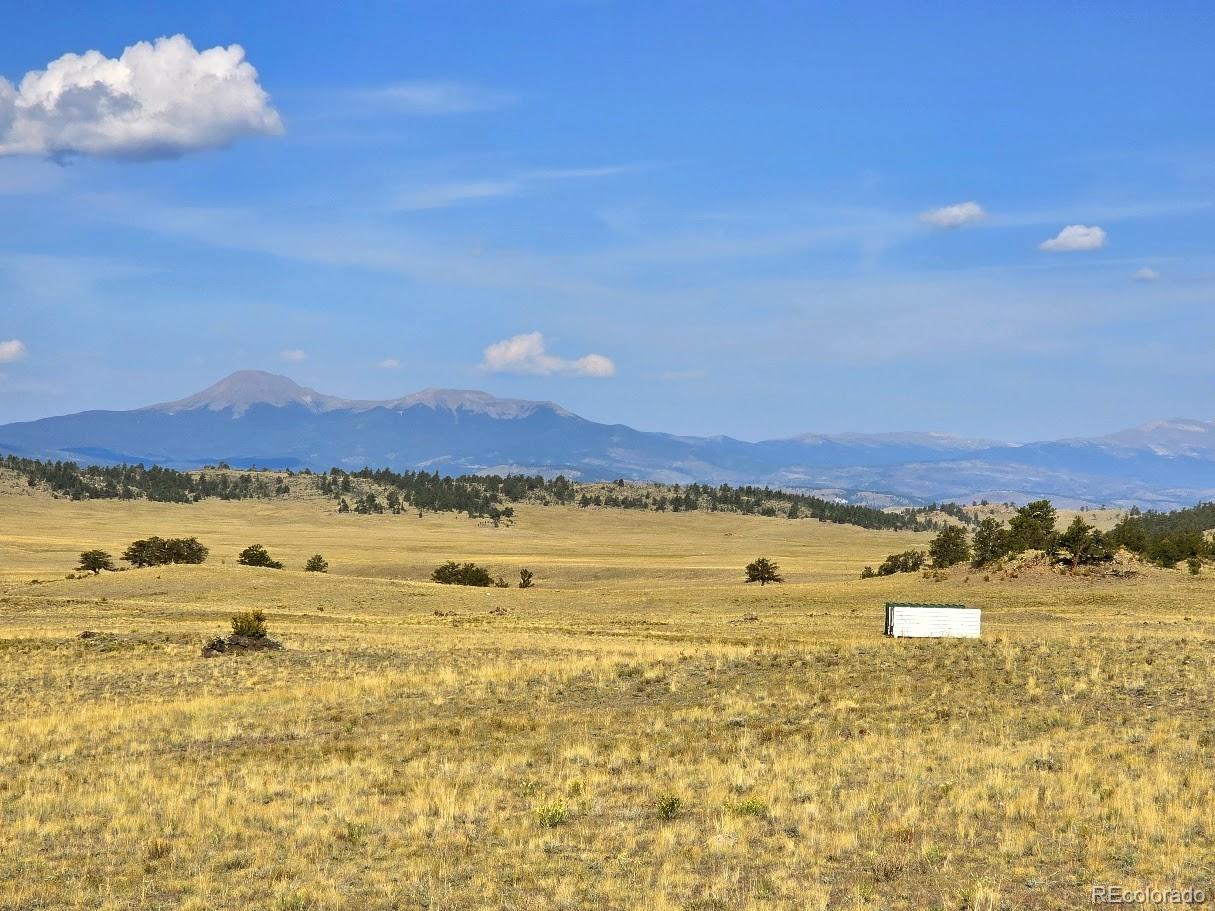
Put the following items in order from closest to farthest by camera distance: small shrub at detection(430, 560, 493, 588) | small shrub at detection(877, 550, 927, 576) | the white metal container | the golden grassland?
the golden grassland < the white metal container < small shrub at detection(877, 550, 927, 576) < small shrub at detection(430, 560, 493, 588)

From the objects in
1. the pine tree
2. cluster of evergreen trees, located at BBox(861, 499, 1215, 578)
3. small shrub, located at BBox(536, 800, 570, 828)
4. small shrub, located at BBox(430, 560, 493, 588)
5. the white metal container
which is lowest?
small shrub, located at BBox(430, 560, 493, 588)

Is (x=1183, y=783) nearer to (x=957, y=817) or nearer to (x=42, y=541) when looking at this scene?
(x=957, y=817)

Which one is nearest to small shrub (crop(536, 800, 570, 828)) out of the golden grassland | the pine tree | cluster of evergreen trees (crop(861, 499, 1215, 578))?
the golden grassland

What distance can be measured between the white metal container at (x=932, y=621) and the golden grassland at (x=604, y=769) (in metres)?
2.95

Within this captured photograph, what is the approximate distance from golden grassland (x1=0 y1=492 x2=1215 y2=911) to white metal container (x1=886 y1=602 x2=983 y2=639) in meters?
2.95

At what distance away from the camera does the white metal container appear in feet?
134

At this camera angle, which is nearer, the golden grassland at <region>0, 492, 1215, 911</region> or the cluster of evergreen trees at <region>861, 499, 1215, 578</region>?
the golden grassland at <region>0, 492, 1215, 911</region>

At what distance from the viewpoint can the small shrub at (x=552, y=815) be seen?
16266mm

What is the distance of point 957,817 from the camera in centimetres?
1587

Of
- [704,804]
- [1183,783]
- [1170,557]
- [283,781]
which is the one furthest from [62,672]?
[1170,557]

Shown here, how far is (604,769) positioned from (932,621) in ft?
79.9

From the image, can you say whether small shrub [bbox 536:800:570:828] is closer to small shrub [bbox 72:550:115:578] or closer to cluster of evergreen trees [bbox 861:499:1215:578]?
cluster of evergreen trees [bbox 861:499:1215:578]

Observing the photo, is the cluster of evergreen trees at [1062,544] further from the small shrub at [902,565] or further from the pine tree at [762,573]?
the pine tree at [762,573]

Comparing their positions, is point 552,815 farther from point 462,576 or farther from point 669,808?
point 462,576
